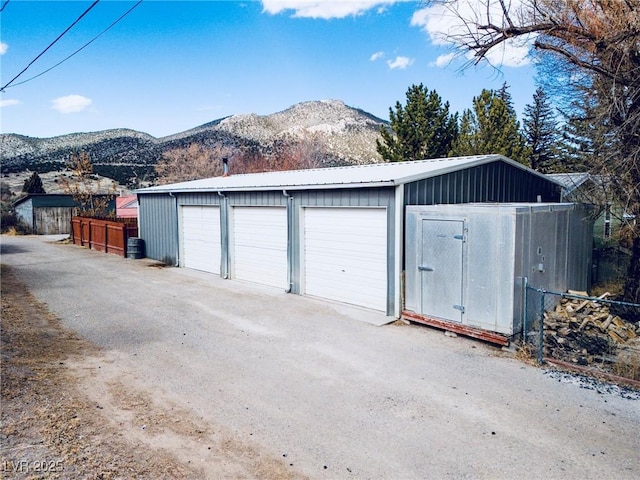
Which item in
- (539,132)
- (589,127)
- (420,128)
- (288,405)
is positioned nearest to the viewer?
(288,405)

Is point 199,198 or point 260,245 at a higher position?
point 199,198

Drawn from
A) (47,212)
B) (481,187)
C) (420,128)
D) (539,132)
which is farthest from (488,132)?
(47,212)

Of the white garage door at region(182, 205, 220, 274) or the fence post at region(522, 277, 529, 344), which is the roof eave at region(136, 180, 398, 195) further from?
the fence post at region(522, 277, 529, 344)

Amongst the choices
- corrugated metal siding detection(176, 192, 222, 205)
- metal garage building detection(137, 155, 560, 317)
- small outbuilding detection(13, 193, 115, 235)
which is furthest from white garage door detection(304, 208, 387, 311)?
small outbuilding detection(13, 193, 115, 235)

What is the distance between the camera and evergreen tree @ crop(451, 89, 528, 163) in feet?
70.0

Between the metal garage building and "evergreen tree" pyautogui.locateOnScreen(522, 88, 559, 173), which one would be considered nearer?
the metal garage building

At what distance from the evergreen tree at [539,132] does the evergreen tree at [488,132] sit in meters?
7.86

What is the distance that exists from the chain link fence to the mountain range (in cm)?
3920

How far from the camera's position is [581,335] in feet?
21.8

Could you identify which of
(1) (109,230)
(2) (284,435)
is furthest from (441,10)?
(1) (109,230)

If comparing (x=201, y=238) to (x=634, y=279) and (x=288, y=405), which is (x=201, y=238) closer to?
(x=288, y=405)

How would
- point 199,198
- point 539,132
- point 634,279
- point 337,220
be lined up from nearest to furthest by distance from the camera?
point 634,279 < point 337,220 < point 199,198 < point 539,132

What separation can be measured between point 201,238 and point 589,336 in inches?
418

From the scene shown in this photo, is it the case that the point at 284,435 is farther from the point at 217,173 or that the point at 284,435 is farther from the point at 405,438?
the point at 217,173
